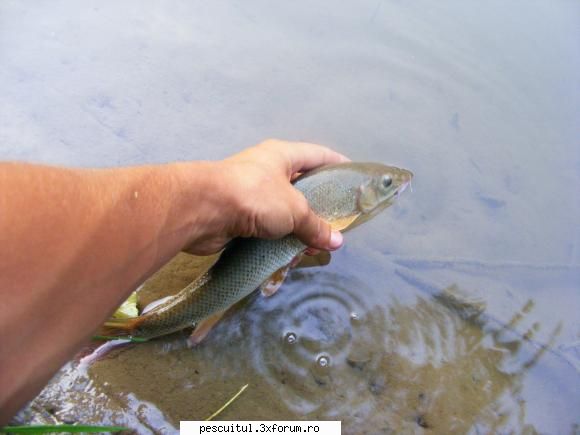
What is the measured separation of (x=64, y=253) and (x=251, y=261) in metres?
1.15

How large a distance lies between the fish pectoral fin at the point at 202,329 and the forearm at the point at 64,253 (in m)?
0.88

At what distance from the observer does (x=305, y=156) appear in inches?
115

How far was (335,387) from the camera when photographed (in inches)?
116

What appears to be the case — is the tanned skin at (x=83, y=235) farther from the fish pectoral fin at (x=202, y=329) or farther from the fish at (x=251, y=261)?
the fish pectoral fin at (x=202, y=329)

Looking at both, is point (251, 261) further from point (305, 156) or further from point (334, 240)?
point (305, 156)

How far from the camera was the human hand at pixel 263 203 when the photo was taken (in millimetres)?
2369

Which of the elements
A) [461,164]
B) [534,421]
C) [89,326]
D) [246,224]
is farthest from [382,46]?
[89,326]

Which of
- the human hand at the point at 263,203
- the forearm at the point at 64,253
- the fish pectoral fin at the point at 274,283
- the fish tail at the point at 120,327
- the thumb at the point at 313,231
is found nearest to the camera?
the forearm at the point at 64,253

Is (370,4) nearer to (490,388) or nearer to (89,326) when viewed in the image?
(490,388)

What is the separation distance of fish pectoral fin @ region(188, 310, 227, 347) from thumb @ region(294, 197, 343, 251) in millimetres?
625

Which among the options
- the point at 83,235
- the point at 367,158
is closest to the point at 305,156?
the point at 367,158

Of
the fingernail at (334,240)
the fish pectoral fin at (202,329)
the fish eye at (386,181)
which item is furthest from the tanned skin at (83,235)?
the fish eye at (386,181)

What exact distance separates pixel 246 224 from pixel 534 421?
194cm

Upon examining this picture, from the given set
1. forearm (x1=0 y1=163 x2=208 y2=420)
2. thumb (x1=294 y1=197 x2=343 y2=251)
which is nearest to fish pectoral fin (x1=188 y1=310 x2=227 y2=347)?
thumb (x1=294 y1=197 x2=343 y2=251)
